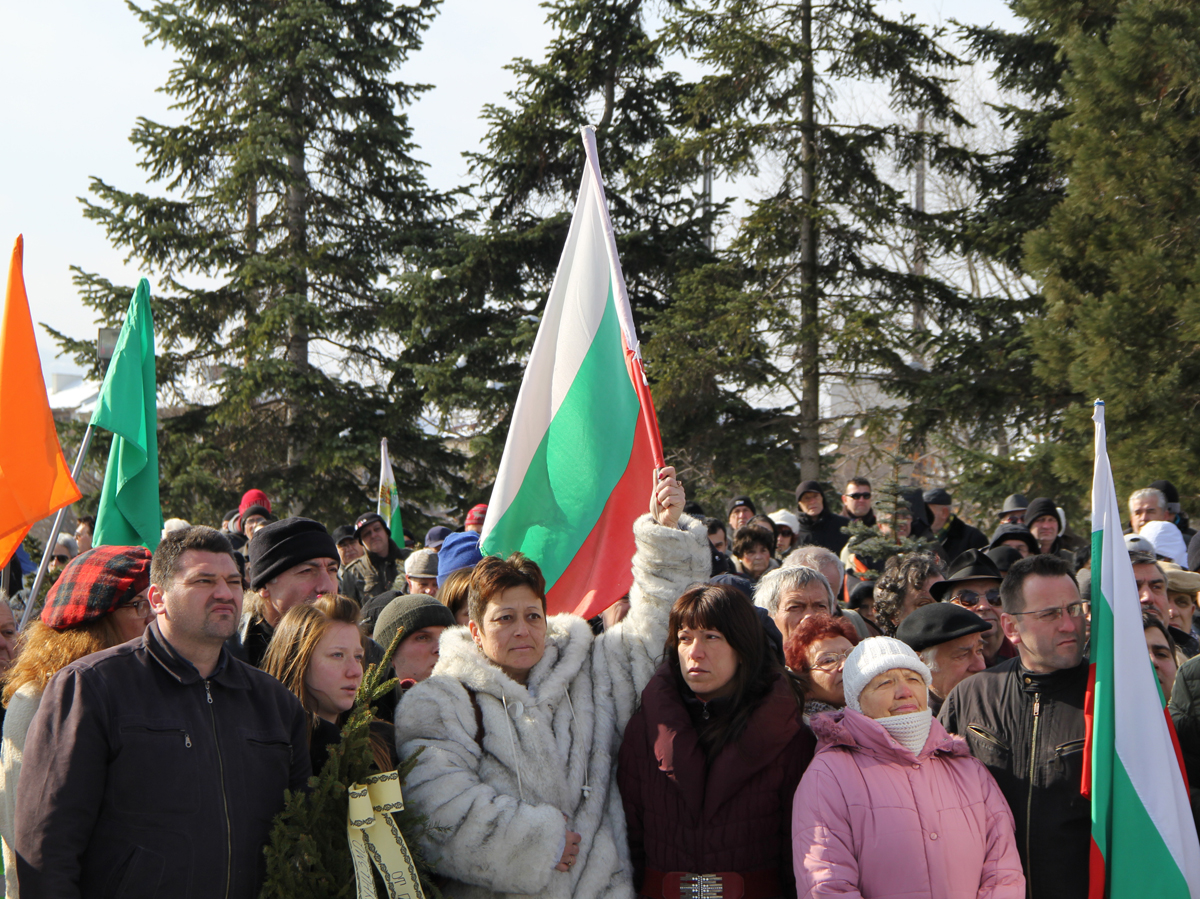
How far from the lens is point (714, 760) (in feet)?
11.9

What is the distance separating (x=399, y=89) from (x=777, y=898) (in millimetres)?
18981

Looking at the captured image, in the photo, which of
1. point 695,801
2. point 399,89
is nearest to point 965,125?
point 399,89

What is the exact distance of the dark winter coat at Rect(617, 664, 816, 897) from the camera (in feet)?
11.7

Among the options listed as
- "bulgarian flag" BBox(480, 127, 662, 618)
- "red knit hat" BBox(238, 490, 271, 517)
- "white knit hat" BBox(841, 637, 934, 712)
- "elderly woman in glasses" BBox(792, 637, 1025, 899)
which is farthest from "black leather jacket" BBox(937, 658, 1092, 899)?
"red knit hat" BBox(238, 490, 271, 517)

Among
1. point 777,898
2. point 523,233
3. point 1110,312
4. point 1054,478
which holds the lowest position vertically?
point 777,898

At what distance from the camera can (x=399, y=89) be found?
20234 millimetres

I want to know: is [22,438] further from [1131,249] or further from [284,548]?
[1131,249]

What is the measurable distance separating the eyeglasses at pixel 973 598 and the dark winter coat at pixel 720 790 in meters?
2.26

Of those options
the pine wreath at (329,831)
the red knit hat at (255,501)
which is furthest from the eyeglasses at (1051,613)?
the red knit hat at (255,501)

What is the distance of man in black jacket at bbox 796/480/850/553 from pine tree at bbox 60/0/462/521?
10321 millimetres

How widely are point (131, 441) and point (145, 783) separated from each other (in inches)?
130

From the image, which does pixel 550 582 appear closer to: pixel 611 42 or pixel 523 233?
pixel 523 233

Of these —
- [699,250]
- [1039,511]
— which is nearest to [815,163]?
[699,250]

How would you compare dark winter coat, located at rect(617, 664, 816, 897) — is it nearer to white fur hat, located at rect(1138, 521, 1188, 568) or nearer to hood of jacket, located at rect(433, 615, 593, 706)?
hood of jacket, located at rect(433, 615, 593, 706)
